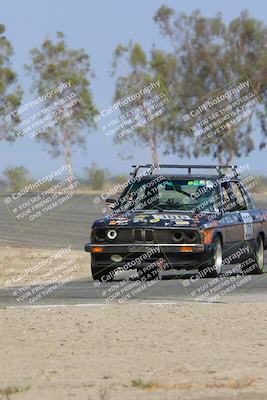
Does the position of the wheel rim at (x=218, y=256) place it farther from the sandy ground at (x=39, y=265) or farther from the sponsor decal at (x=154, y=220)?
the sandy ground at (x=39, y=265)

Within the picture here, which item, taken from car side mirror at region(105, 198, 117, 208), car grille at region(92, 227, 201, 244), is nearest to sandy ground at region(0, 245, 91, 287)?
car side mirror at region(105, 198, 117, 208)

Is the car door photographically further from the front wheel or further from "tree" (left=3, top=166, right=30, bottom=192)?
"tree" (left=3, top=166, right=30, bottom=192)

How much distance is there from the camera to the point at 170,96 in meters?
77.6

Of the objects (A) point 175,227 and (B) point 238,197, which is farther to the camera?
(B) point 238,197

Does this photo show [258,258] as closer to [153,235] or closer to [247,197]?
[247,197]

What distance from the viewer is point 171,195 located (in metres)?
20.4

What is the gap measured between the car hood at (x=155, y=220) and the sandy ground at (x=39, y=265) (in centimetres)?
419

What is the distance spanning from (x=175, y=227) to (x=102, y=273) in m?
1.49

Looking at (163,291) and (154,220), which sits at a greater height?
(154,220)

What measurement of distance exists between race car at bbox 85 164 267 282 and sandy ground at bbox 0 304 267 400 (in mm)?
4228

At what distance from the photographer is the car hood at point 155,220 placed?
64.4ft

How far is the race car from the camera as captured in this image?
773 inches

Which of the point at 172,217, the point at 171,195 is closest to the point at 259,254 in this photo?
the point at 171,195

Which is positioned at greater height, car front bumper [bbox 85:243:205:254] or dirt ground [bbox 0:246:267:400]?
dirt ground [bbox 0:246:267:400]
